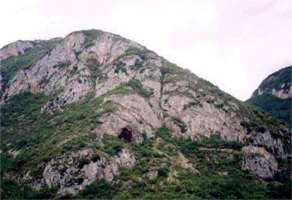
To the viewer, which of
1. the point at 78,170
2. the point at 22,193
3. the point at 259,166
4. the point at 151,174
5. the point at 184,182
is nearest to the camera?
the point at 22,193

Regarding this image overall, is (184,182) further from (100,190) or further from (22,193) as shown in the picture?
(22,193)

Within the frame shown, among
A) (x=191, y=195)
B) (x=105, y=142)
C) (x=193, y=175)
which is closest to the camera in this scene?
(x=191, y=195)

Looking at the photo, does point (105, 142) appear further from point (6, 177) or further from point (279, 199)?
point (279, 199)

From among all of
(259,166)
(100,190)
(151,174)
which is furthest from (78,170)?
(259,166)

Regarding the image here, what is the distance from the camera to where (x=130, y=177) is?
179 meters

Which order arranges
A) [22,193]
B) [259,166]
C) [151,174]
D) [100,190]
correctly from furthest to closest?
[259,166] < [151,174] < [22,193] < [100,190]

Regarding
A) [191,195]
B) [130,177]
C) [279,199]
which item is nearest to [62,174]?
[130,177]

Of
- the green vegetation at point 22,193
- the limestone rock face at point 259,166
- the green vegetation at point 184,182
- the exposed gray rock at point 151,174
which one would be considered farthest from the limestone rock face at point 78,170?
the limestone rock face at point 259,166

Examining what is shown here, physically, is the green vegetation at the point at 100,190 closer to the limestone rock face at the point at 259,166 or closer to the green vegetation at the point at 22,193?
the green vegetation at the point at 22,193

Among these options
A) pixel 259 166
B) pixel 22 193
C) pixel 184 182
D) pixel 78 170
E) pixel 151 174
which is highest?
pixel 259 166

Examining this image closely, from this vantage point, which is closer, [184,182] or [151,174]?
[184,182]

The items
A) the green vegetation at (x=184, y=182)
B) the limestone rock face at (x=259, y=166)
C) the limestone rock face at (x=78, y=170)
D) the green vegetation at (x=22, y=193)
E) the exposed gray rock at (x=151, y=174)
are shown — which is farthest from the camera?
the limestone rock face at (x=259, y=166)

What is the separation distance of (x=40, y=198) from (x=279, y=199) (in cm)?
8018

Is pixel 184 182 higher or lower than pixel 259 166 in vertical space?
lower
